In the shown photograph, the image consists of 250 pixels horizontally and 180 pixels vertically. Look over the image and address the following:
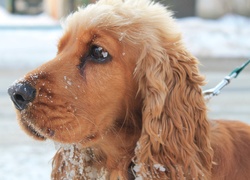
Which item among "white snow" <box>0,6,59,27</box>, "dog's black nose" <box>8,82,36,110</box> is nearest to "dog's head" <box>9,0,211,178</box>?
"dog's black nose" <box>8,82,36,110</box>

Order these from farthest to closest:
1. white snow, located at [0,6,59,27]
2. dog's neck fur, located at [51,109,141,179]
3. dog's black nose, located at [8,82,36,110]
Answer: white snow, located at [0,6,59,27], dog's neck fur, located at [51,109,141,179], dog's black nose, located at [8,82,36,110]

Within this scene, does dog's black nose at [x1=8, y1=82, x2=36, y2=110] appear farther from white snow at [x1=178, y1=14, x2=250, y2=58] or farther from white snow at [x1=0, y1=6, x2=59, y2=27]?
white snow at [x1=0, y1=6, x2=59, y2=27]

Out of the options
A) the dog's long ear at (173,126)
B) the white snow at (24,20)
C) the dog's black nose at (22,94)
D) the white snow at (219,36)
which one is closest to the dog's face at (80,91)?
the dog's black nose at (22,94)

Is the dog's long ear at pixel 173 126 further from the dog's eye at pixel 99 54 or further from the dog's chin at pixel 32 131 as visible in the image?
the dog's chin at pixel 32 131

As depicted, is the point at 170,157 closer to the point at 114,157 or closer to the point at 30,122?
the point at 114,157

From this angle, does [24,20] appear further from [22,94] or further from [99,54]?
[22,94]

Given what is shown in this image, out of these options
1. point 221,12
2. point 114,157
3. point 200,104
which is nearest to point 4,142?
point 114,157

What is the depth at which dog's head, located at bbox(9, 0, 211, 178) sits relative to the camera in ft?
8.86

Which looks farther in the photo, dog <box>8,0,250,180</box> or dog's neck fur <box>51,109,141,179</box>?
dog's neck fur <box>51,109,141,179</box>

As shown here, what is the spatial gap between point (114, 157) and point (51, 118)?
0.51 meters

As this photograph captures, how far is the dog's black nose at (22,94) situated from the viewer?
2.61m

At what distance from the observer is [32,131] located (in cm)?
275

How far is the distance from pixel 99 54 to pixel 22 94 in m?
0.47

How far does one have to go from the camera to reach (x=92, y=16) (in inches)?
116
